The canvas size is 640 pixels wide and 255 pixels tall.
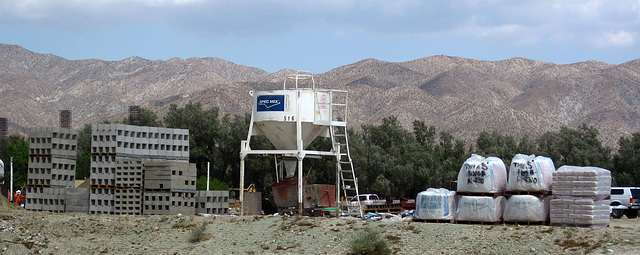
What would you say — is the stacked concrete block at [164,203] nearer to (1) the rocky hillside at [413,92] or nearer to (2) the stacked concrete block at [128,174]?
(2) the stacked concrete block at [128,174]

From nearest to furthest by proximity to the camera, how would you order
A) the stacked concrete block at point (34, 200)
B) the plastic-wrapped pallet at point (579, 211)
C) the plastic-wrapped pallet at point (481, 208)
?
1. the plastic-wrapped pallet at point (579, 211)
2. the plastic-wrapped pallet at point (481, 208)
3. the stacked concrete block at point (34, 200)

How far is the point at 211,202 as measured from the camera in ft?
101

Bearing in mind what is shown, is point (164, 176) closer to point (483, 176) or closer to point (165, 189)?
point (165, 189)

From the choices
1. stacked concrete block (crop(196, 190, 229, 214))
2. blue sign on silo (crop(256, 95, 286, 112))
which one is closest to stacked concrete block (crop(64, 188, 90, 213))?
stacked concrete block (crop(196, 190, 229, 214))

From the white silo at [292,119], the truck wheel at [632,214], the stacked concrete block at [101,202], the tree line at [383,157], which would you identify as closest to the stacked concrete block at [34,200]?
the stacked concrete block at [101,202]

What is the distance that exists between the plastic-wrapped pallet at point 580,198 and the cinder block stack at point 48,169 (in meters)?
18.4

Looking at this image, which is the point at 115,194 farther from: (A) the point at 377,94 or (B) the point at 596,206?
(A) the point at 377,94

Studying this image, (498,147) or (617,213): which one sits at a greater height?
(498,147)

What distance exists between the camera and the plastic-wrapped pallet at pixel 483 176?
82.2 ft

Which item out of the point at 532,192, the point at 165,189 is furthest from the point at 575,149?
the point at 165,189

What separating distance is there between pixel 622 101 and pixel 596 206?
93177 millimetres

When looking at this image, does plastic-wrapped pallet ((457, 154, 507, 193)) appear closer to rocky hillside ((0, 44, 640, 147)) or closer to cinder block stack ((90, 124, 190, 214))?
cinder block stack ((90, 124, 190, 214))

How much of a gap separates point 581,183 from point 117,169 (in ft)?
56.7

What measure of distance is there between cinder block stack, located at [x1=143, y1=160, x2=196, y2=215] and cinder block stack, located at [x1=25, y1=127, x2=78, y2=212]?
329cm
